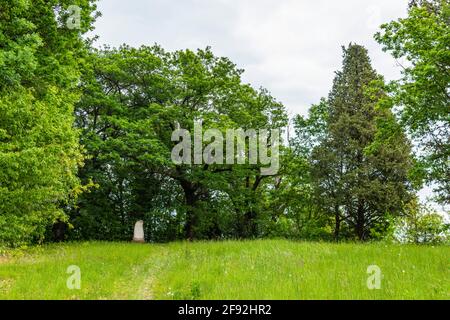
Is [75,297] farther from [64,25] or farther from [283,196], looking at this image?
[283,196]

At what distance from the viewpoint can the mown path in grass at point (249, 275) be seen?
782 cm

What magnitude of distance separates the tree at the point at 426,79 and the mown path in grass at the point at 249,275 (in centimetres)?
→ 681

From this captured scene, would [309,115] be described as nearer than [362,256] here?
No

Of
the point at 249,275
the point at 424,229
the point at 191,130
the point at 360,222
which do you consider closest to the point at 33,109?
the point at 249,275

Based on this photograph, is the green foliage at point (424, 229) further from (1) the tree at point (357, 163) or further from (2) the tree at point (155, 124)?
(2) the tree at point (155, 124)

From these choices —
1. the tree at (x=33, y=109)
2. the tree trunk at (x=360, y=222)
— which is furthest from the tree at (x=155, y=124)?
the tree trunk at (x=360, y=222)

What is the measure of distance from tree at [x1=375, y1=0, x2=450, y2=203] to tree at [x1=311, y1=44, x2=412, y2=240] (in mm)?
7672

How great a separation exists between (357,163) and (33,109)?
2204cm

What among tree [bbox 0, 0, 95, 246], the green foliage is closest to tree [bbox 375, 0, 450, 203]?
the green foliage

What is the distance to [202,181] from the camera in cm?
2591

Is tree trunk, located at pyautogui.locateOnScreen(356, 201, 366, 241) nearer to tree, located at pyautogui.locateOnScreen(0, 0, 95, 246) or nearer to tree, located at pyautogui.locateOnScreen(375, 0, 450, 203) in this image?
tree, located at pyautogui.locateOnScreen(375, 0, 450, 203)

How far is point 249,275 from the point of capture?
9.55 m

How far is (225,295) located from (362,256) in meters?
5.68
